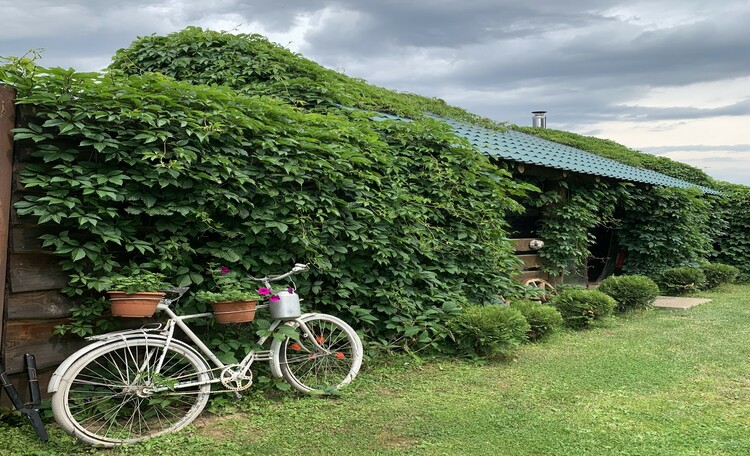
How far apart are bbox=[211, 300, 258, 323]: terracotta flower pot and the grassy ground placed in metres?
0.66

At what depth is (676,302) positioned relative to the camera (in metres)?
10.5

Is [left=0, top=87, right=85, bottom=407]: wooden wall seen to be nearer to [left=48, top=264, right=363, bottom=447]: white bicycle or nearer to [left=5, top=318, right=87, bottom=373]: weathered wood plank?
[left=5, top=318, right=87, bottom=373]: weathered wood plank

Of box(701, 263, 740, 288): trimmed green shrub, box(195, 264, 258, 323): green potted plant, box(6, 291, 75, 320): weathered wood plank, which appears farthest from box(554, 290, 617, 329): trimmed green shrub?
box(701, 263, 740, 288): trimmed green shrub

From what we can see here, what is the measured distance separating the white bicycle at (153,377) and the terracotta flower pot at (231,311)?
0.13 metres

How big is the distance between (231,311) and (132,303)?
0.72m

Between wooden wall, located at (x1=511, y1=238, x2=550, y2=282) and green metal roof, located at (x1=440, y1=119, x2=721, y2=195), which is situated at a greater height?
green metal roof, located at (x1=440, y1=119, x2=721, y2=195)

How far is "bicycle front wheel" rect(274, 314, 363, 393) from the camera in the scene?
4.68 meters

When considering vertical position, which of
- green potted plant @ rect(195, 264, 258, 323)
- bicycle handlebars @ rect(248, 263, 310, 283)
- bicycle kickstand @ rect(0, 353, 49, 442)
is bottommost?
bicycle kickstand @ rect(0, 353, 49, 442)

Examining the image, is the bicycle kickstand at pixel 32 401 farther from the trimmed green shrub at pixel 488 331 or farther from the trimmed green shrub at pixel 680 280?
the trimmed green shrub at pixel 680 280

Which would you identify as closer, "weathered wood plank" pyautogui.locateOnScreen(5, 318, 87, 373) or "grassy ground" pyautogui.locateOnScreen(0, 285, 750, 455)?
"grassy ground" pyautogui.locateOnScreen(0, 285, 750, 455)

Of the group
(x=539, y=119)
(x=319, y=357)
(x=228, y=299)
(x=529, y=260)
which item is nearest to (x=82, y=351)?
(x=228, y=299)

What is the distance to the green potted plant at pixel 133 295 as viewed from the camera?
12.6 ft

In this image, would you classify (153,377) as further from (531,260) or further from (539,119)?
(539,119)

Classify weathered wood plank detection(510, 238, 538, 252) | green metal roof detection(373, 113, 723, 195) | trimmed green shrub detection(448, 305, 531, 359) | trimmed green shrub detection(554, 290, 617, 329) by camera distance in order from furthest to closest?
weathered wood plank detection(510, 238, 538, 252) → green metal roof detection(373, 113, 723, 195) → trimmed green shrub detection(554, 290, 617, 329) → trimmed green shrub detection(448, 305, 531, 359)
